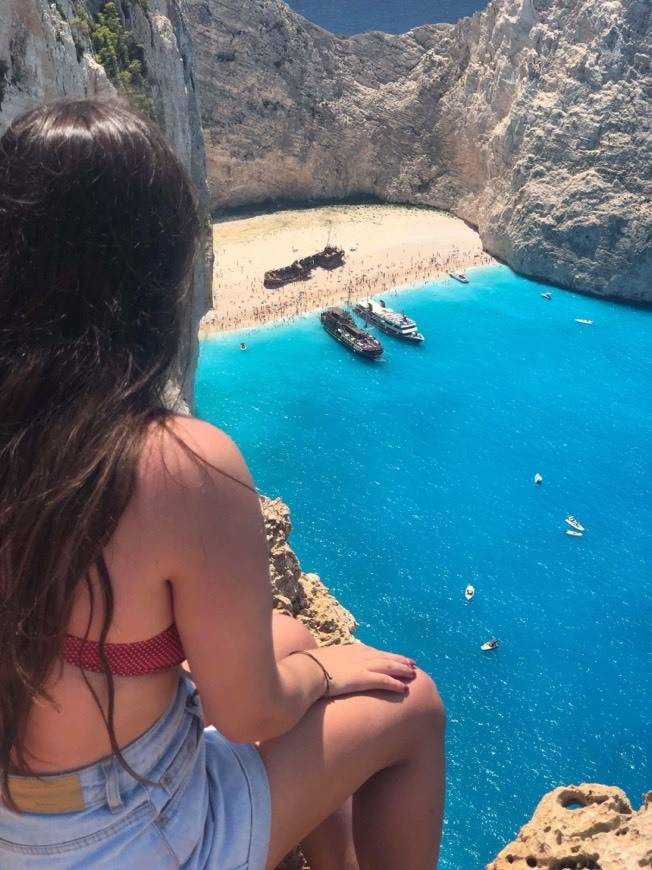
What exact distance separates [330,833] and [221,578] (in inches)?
56.4

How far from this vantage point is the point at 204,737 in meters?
2.13

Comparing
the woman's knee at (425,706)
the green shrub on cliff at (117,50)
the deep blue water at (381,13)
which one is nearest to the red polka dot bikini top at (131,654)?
the woman's knee at (425,706)

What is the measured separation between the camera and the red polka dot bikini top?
166 centimetres

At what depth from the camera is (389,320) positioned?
2623cm

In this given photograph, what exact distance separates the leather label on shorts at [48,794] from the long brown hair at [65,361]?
275 mm

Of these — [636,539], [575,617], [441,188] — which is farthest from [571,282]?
[575,617]

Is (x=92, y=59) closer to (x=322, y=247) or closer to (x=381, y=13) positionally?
(x=322, y=247)

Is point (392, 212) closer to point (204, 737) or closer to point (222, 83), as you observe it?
point (222, 83)

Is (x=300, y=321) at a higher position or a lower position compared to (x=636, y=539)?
higher

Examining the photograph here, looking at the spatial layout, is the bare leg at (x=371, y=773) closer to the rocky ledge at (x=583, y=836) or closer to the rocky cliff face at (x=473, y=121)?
the rocky ledge at (x=583, y=836)

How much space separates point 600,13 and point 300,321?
62.6 feet

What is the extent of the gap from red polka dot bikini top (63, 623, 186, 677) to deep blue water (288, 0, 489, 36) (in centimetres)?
5847

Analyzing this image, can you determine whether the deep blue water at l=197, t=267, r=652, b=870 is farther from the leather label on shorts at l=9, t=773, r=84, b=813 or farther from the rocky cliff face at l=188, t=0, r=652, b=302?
the leather label on shorts at l=9, t=773, r=84, b=813

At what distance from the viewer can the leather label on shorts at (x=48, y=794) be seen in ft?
5.91
